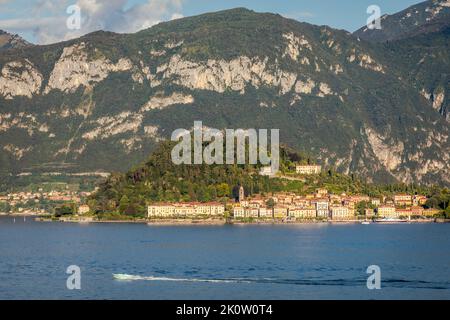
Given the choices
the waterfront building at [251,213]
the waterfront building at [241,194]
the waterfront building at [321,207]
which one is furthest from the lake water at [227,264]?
the waterfront building at [321,207]

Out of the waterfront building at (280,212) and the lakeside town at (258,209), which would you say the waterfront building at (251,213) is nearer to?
the lakeside town at (258,209)

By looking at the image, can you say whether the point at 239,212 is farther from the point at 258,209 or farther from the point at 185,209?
the point at 185,209

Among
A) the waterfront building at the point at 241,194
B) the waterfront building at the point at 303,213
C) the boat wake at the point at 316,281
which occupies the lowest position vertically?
the boat wake at the point at 316,281

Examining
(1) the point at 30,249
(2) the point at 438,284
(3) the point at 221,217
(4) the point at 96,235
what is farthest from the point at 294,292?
(3) the point at 221,217

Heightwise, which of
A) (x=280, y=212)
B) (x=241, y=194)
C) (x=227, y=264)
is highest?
(x=241, y=194)

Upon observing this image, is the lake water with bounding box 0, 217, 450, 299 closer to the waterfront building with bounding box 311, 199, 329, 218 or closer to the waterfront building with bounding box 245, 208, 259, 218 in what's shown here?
the waterfront building with bounding box 245, 208, 259, 218

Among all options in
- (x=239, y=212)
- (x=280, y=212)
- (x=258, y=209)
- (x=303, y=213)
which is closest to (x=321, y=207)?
(x=303, y=213)

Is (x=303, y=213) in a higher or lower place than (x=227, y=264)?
higher

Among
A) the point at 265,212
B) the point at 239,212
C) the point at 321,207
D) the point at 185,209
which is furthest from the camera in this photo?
the point at 321,207

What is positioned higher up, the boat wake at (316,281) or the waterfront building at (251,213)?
the waterfront building at (251,213)

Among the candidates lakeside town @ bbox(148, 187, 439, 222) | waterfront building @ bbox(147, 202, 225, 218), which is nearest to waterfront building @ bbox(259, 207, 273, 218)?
lakeside town @ bbox(148, 187, 439, 222)
